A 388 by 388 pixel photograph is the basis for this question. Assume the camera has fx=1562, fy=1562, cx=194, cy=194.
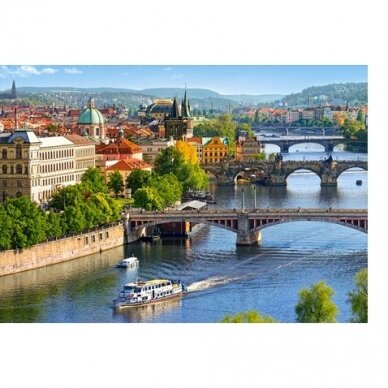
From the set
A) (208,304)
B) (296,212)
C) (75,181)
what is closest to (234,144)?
(75,181)

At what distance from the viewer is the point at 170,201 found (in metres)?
21.8

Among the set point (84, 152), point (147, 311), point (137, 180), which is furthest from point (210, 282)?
point (84, 152)

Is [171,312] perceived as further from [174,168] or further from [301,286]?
[174,168]

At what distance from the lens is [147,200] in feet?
67.5

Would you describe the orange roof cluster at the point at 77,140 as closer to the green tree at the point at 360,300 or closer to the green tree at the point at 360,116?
the green tree at the point at 360,300

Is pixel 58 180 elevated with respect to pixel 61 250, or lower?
elevated

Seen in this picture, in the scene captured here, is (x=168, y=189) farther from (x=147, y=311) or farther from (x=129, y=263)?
(x=147, y=311)

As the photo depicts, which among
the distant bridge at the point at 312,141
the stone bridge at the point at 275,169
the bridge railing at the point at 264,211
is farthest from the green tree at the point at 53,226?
the distant bridge at the point at 312,141

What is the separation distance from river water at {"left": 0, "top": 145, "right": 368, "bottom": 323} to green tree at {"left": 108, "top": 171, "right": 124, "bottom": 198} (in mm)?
2644

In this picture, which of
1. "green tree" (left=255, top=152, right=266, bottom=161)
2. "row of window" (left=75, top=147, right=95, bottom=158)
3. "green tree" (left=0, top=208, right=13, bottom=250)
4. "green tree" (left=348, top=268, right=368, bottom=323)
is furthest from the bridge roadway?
"green tree" (left=255, top=152, right=266, bottom=161)

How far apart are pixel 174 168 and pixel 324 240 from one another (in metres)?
7.12

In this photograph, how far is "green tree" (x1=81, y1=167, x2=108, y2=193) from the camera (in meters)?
21.1

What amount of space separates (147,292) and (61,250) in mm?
2511

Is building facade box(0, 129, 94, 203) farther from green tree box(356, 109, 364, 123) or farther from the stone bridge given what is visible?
green tree box(356, 109, 364, 123)
